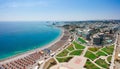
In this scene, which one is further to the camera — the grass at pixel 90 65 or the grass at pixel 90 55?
the grass at pixel 90 55

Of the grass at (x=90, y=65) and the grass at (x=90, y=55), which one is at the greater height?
the grass at (x=90, y=55)

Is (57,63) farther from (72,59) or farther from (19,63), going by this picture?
(19,63)

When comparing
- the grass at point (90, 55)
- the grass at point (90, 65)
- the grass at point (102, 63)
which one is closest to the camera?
the grass at point (90, 65)

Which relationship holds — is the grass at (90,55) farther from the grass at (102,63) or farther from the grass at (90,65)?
the grass at (90,65)

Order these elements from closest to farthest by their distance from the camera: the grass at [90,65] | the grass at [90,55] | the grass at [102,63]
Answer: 1. the grass at [90,65]
2. the grass at [102,63]
3. the grass at [90,55]

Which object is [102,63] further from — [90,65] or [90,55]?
[90,55]

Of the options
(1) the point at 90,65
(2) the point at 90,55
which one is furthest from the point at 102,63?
(2) the point at 90,55

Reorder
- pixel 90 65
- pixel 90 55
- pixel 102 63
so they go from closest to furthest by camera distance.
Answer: pixel 90 65 → pixel 102 63 → pixel 90 55

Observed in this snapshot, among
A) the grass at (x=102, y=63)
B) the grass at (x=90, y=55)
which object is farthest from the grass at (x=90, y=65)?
the grass at (x=90, y=55)


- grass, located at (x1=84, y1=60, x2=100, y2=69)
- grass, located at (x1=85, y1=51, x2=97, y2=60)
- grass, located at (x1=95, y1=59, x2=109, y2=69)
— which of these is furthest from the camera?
grass, located at (x1=85, y1=51, x2=97, y2=60)

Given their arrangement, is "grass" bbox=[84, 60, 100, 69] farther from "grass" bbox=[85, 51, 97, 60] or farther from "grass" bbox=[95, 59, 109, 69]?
"grass" bbox=[85, 51, 97, 60]

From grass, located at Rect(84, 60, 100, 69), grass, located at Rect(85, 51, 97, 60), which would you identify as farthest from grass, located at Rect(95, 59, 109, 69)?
grass, located at Rect(85, 51, 97, 60)
